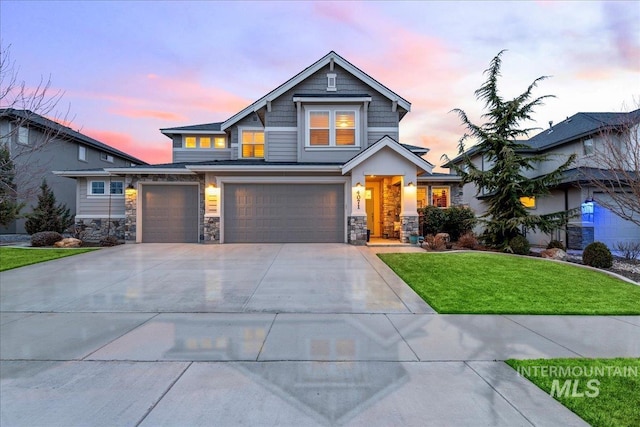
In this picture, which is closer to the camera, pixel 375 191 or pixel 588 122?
pixel 588 122

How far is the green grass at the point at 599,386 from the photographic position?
248 centimetres

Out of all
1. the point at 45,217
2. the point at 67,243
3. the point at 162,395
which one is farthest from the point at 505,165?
the point at 45,217

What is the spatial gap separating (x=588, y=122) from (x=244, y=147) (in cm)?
1801

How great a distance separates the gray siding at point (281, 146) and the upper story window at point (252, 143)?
1482 millimetres

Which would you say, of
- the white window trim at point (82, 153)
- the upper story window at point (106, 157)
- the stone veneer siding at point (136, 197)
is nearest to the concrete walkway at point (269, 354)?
the stone veneer siding at point (136, 197)

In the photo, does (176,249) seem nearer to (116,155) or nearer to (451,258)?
(451,258)

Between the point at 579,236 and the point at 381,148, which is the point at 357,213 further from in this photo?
the point at 579,236

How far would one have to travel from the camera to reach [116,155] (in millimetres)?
24609

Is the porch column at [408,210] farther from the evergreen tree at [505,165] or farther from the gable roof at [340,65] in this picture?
the gable roof at [340,65]

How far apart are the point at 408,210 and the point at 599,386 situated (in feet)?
34.8

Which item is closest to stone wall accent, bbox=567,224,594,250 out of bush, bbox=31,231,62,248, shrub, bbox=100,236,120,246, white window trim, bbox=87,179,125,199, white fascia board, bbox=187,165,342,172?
white fascia board, bbox=187,165,342,172

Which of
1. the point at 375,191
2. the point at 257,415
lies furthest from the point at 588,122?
the point at 257,415

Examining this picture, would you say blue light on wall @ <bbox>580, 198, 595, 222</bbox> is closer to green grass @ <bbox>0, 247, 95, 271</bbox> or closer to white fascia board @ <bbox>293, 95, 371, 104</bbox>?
white fascia board @ <bbox>293, 95, 371, 104</bbox>

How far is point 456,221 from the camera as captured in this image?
14102 mm
